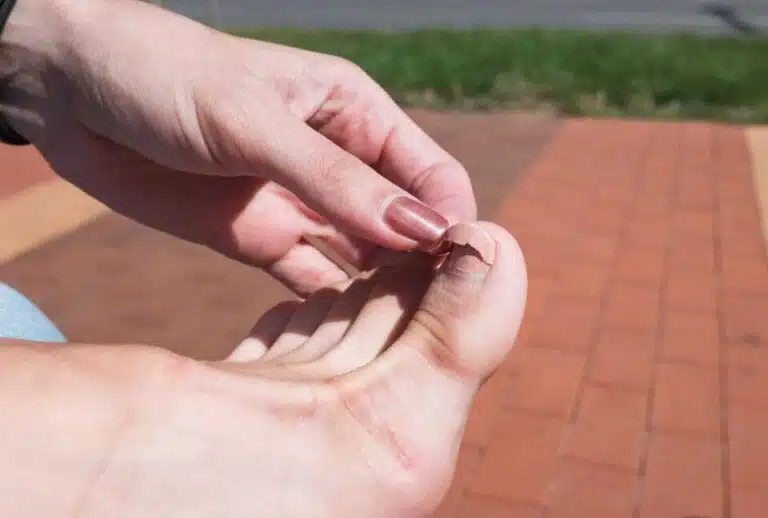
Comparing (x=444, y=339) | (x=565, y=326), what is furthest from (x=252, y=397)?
(x=565, y=326)

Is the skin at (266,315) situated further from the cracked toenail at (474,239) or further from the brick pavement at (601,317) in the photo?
the brick pavement at (601,317)

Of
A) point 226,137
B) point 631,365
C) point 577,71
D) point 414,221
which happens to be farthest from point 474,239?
point 577,71

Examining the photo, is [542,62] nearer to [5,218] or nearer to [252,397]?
[5,218]

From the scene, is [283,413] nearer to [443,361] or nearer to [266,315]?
[443,361]

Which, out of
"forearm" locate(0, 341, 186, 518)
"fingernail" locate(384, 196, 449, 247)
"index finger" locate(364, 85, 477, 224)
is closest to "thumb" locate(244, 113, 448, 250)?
"fingernail" locate(384, 196, 449, 247)

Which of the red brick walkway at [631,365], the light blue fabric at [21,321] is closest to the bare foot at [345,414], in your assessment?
the light blue fabric at [21,321]

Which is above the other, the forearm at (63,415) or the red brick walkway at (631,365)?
the forearm at (63,415)
